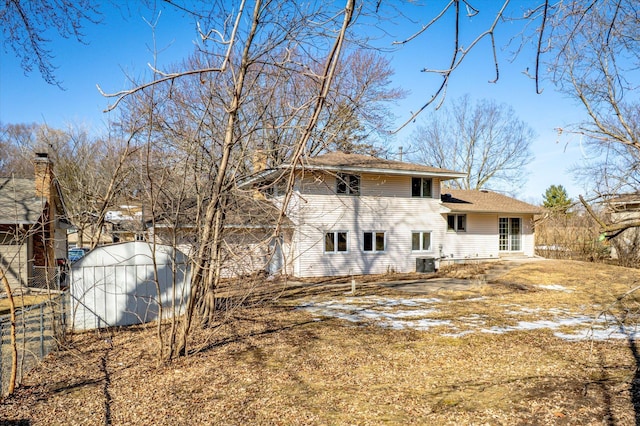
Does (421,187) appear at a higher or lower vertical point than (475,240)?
higher

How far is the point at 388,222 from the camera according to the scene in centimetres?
2058

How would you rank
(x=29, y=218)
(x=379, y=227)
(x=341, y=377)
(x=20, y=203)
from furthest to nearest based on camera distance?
(x=379, y=227)
(x=20, y=203)
(x=29, y=218)
(x=341, y=377)

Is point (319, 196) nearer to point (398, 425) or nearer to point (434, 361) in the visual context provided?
point (434, 361)

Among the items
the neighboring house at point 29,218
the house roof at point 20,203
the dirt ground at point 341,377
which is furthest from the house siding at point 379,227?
the house roof at point 20,203

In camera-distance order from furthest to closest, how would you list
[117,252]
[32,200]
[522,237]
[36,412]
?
1. [522,237]
2. [32,200]
3. [117,252]
4. [36,412]

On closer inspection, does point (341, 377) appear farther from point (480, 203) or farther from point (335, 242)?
point (480, 203)

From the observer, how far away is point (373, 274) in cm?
1989

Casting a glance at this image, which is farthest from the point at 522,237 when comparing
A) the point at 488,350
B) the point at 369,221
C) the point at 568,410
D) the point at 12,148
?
the point at 12,148

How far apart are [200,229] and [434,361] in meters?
4.15

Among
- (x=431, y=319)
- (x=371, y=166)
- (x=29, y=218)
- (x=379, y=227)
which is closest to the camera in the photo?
(x=431, y=319)

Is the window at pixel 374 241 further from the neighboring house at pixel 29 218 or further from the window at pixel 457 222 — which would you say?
the neighboring house at pixel 29 218

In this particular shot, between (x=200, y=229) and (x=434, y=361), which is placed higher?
(x=200, y=229)

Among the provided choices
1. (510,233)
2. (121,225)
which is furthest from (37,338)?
(510,233)

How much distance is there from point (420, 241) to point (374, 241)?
2.63m
